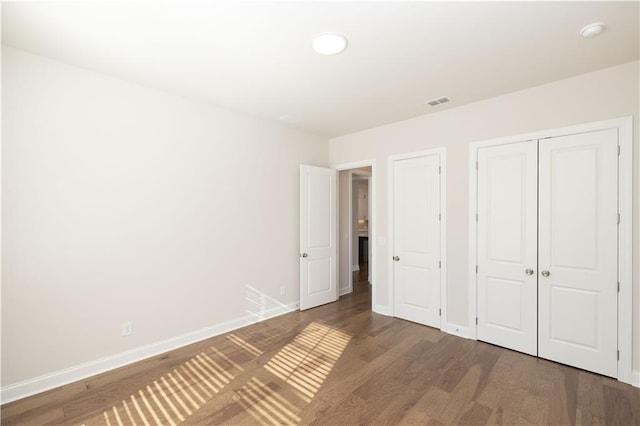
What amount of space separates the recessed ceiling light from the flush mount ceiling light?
1.74 m

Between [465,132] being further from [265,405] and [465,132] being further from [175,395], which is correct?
[175,395]

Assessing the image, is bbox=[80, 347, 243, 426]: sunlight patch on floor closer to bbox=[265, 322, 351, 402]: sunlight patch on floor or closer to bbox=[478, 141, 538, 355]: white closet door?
bbox=[265, 322, 351, 402]: sunlight patch on floor

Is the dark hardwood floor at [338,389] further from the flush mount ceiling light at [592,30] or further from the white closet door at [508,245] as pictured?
the flush mount ceiling light at [592,30]

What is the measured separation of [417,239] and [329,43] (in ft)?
9.01

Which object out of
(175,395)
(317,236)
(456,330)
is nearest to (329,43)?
(317,236)

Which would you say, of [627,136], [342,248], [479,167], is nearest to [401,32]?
[479,167]

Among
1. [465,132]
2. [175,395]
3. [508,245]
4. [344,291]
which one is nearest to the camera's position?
[175,395]

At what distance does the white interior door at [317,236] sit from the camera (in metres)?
4.52

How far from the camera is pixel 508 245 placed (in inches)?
127

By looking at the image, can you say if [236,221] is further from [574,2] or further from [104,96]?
[574,2]

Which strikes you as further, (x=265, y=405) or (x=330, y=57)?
(x=330, y=57)

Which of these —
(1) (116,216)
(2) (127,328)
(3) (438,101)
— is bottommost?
(2) (127,328)

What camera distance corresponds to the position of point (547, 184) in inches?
116

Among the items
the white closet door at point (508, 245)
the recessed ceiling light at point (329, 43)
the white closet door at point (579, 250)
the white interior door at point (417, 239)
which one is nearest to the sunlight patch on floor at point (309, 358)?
the white interior door at point (417, 239)
